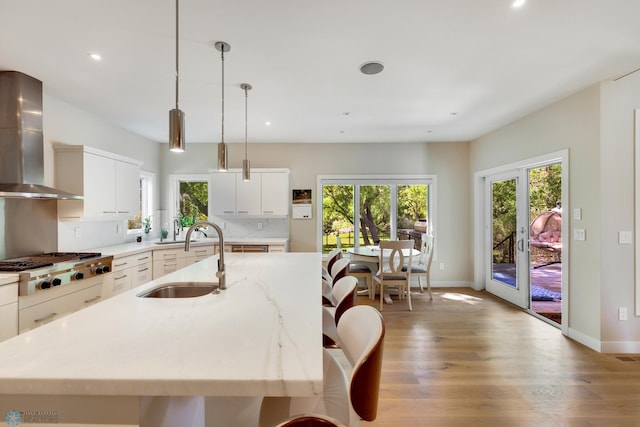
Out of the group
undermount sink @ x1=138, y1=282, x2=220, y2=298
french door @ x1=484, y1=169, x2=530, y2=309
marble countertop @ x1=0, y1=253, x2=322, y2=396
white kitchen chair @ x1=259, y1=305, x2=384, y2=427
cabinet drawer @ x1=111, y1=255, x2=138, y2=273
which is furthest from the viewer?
french door @ x1=484, y1=169, x2=530, y2=309

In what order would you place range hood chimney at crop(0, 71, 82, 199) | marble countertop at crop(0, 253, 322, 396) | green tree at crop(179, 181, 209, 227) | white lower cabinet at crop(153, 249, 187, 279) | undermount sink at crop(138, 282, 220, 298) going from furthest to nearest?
green tree at crop(179, 181, 209, 227) < white lower cabinet at crop(153, 249, 187, 279) < range hood chimney at crop(0, 71, 82, 199) < undermount sink at crop(138, 282, 220, 298) < marble countertop at crop(0, 253, 322, 396)

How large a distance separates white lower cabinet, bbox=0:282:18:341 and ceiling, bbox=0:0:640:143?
1.81m

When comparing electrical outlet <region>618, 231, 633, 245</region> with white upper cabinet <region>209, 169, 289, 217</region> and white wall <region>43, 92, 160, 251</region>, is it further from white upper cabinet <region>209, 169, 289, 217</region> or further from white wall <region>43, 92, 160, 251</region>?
white wall <region>43, 92, 160, 251</region>

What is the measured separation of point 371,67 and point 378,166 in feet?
8.96

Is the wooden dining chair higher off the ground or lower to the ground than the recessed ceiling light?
lower

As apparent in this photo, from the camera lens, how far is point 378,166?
16.6 ft

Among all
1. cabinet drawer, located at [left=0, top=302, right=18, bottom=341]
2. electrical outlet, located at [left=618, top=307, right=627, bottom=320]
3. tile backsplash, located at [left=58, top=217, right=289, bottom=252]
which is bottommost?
electrical outlet, located at [left=618, top=307, right=627, bottom=320]

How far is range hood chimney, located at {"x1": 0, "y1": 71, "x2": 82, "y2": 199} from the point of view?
99.1 inches

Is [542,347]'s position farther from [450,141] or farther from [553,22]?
[450,141]

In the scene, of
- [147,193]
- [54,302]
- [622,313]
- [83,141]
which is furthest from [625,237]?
[147,193]

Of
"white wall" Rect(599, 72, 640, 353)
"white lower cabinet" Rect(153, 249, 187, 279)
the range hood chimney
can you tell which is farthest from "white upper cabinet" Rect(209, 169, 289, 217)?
"white wall" Rect(599, 72, 640, 353)

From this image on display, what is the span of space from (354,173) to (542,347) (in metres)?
3.42

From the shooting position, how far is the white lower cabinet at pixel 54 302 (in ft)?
7.23

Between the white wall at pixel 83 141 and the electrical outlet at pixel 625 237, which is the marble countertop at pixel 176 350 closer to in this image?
the white wall at pixel 83 141
